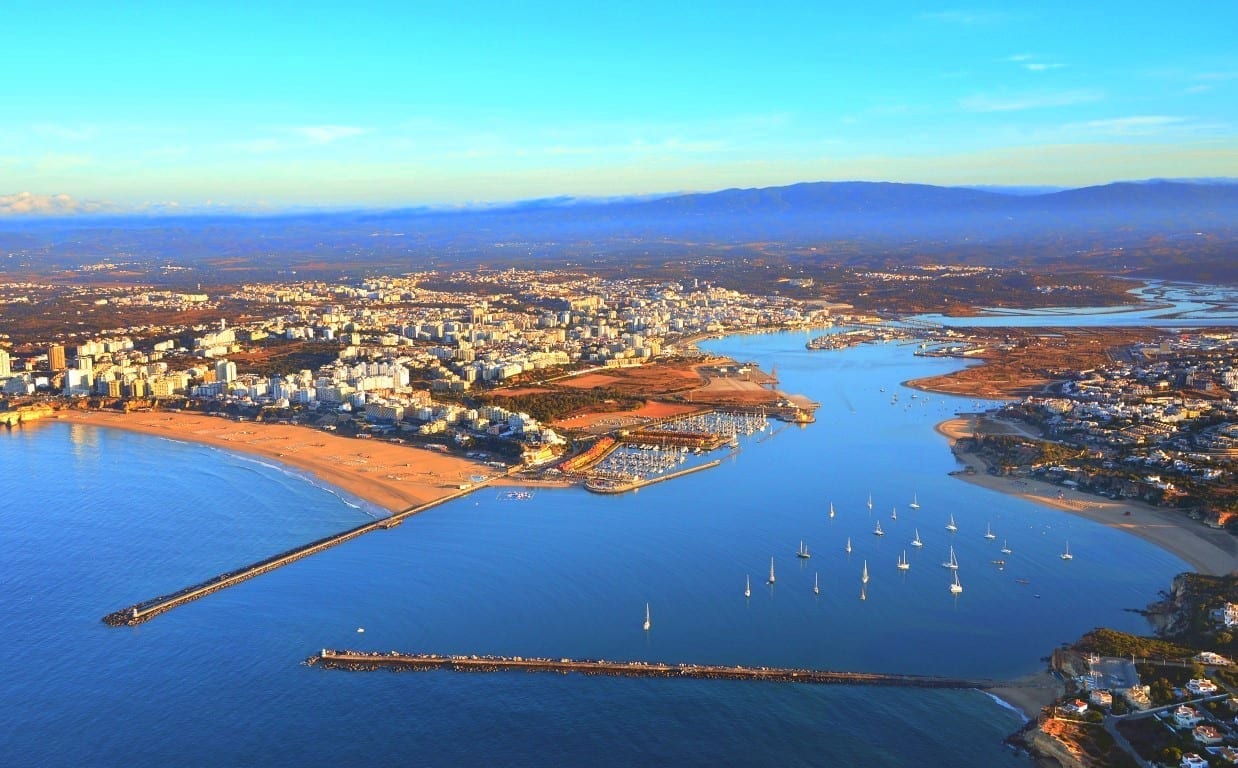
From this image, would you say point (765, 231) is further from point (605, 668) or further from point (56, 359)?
point (605, 668)

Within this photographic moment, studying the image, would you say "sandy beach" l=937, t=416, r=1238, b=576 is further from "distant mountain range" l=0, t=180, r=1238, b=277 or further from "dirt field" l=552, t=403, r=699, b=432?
"distant mountain range" l=0, t=180, r=1238, b=277

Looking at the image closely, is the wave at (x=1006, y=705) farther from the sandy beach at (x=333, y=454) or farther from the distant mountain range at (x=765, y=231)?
the distant mountain range at (x=765, y=231)

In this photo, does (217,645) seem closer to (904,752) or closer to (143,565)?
(143,565)

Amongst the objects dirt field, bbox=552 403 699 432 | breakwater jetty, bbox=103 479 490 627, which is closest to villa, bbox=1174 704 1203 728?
breakwater jetty, bbox=103 479 490 627

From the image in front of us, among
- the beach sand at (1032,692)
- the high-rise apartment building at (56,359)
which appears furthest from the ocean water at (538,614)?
the high-rise apartment building at (56,359)

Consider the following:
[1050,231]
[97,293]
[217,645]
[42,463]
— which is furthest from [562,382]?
[1050,231]

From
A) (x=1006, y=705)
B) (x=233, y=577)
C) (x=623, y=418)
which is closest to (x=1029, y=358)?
(x=623, y=418)

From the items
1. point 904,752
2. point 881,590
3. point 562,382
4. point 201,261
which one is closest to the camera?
point 904,752
